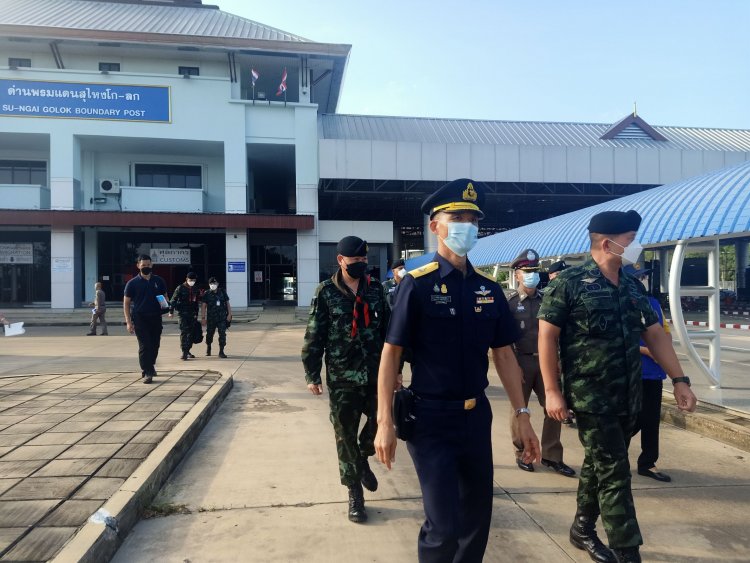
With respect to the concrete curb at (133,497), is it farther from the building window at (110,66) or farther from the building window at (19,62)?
the building window at (19,62)

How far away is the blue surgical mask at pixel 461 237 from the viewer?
2342 millimetres

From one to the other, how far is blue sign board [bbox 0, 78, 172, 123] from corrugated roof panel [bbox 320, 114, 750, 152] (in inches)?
313

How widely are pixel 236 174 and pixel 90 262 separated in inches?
348

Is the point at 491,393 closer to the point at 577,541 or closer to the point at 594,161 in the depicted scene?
the point at 577,541

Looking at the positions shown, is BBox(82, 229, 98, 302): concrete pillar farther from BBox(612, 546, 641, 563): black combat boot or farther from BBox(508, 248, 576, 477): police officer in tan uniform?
BBox(612, 546, 641, 563): black combat boot

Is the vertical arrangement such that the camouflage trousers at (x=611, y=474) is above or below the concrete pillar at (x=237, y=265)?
below

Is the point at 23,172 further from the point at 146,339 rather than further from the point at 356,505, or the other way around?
the point at 356,505

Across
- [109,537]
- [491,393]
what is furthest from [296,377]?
[109,537]

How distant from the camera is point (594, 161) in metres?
24.1

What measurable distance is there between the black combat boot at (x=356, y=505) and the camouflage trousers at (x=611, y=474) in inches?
55.3

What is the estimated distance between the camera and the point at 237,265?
2319cm

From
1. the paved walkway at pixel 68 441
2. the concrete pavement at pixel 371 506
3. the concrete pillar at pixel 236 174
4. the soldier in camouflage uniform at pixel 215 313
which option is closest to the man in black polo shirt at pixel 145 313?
the paved walkway at pixel 68 441

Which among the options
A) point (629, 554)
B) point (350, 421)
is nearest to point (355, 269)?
point (350, 421)

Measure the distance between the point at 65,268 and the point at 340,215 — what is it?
18122 millimetres
